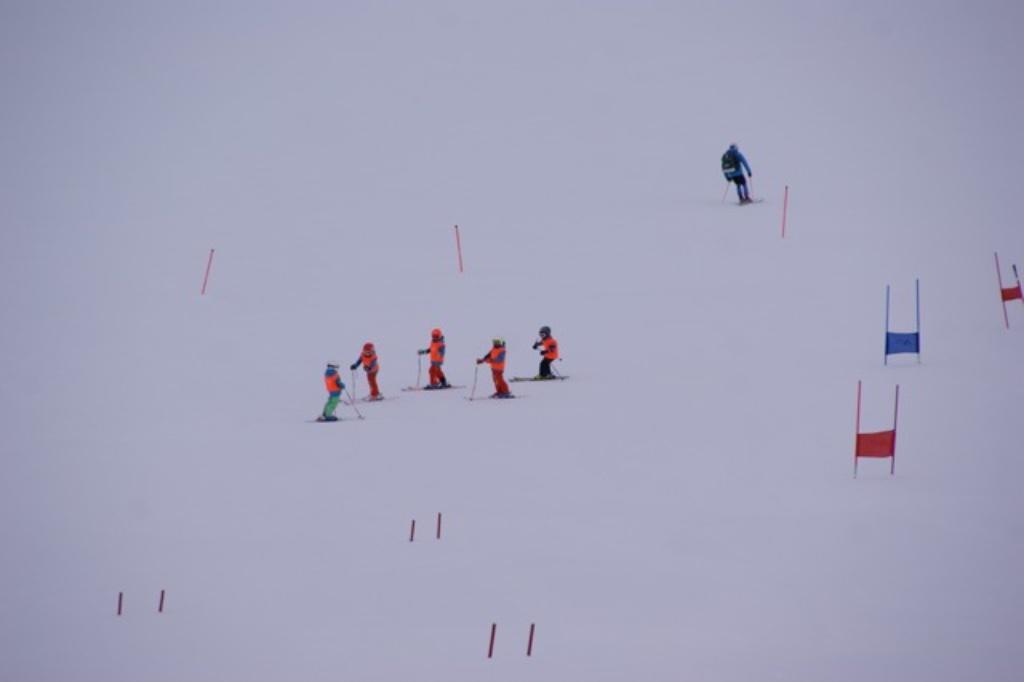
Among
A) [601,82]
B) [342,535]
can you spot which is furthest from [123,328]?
[601,82]

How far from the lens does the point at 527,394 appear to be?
59.9 ft

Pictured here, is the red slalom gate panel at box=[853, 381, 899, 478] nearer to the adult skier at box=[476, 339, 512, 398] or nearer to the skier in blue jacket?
the adult skier at box=[476, 339, 512, 398]

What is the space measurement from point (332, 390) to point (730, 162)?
48.8 ft

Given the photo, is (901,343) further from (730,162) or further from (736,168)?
(736,168)

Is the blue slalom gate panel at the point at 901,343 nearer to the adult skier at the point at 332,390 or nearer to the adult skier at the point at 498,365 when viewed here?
the adult skier at the point at 498,365

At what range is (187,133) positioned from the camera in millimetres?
50312

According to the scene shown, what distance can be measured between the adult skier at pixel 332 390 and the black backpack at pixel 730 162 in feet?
47.4

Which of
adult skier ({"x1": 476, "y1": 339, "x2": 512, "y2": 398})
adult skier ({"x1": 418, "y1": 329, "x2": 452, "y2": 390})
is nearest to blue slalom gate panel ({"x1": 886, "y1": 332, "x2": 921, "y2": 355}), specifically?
adult skier ({"x1": 476, "y1": 339, "x2": 512, "y2": 398})

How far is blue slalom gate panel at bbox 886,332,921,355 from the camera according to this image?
55.6 feet

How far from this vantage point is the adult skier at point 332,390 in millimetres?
16859

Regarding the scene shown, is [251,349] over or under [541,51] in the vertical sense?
under

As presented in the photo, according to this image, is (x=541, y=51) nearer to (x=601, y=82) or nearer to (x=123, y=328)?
(x=601, y=82)

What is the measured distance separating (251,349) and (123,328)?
3.35m

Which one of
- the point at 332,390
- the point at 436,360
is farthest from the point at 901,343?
the point at 332,390
